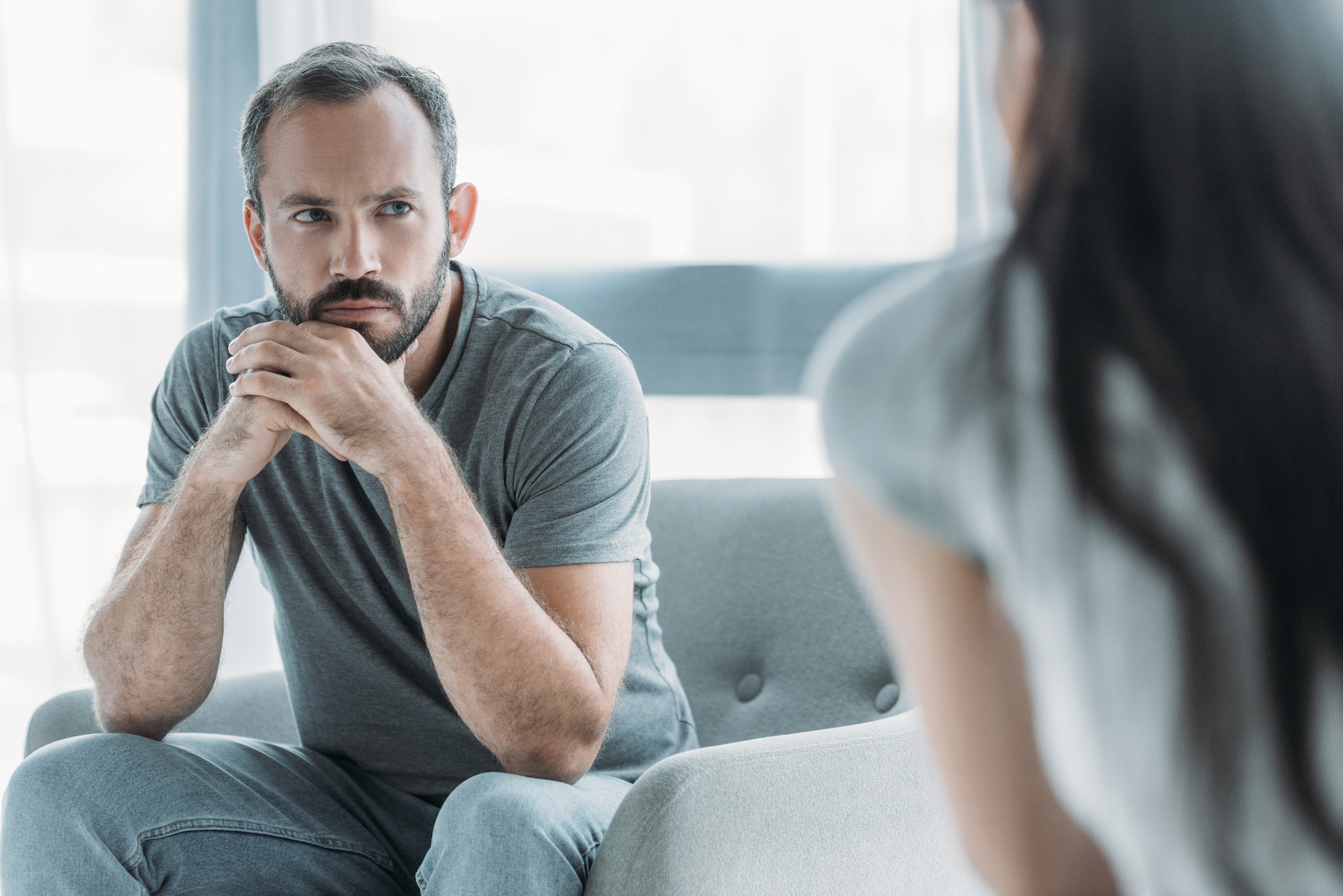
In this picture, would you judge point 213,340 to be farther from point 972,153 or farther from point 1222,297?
point 1222,297

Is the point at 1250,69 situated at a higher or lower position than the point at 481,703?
higher

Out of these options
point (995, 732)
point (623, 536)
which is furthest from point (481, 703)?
point (995, 732)

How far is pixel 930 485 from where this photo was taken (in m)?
0.37

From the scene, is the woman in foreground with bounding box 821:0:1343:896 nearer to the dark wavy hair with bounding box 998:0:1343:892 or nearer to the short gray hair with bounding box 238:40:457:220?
the dark wavy hair with bounding box 998:0:1343:892

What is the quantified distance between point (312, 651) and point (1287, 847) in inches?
44.7

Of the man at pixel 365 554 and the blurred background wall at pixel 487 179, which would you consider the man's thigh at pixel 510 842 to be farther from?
the blurred background wall at pixel 487 179

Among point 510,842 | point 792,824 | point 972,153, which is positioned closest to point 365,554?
point 510,842

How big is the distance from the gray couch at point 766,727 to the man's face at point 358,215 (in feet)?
1.63

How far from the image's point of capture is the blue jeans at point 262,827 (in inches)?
36.4

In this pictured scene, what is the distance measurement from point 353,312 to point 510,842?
63 centimetres

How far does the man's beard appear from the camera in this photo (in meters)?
1.26

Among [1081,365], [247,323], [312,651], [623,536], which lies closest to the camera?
[1081,365]

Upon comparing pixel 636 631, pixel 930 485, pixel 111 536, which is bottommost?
pixel 111 536

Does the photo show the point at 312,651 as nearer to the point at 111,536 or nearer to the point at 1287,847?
the point at 111,536
